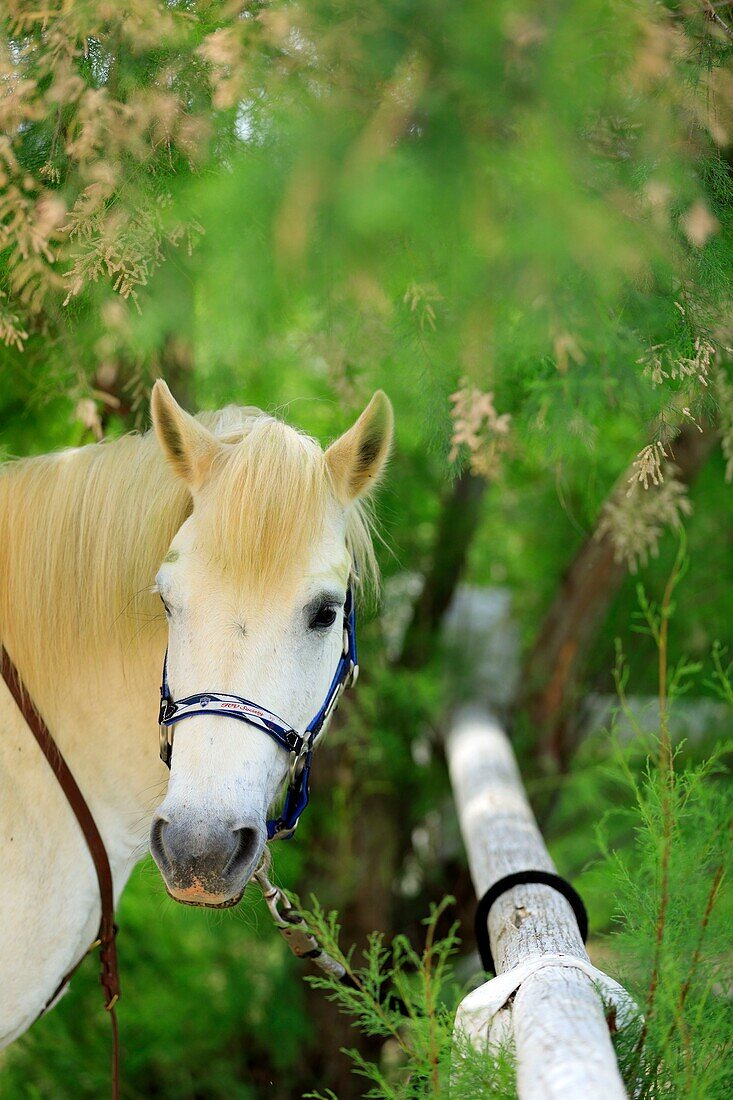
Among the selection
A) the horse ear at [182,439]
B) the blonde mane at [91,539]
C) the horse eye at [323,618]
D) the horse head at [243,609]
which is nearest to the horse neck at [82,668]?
the blonde mane at [91,539]

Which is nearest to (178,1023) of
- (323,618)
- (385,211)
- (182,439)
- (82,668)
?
(82,668)

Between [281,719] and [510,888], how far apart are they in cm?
80

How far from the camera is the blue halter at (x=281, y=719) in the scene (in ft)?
5.15

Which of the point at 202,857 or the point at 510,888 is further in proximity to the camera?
the point at 510,888

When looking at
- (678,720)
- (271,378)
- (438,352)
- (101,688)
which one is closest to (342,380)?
A: (438,352)

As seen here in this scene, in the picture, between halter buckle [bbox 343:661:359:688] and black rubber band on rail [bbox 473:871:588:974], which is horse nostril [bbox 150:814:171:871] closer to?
halter buckle [bbox 343:661:359:688]

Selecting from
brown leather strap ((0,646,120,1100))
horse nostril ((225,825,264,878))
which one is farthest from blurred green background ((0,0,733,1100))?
horse nostril ((225,825,264,878))

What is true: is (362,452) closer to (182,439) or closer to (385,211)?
(182,439)

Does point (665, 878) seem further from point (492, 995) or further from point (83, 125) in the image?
point (83, 125)

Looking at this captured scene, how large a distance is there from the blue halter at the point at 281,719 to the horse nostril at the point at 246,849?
0.56ft

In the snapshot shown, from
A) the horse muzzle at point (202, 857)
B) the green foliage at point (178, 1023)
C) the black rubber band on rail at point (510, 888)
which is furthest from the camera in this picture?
the green foliage at point (178, 1023)

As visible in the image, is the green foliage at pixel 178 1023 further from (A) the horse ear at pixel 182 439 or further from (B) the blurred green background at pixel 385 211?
(A) the horse ear at pixel 182 439

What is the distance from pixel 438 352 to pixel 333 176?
537 mm

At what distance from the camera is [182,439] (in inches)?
71.4
